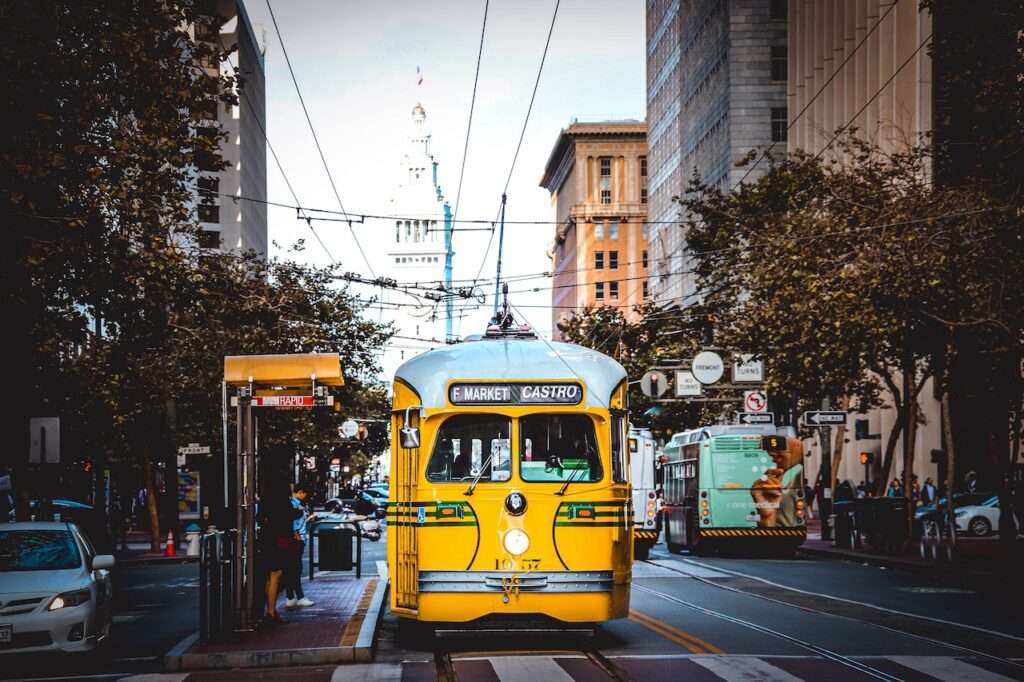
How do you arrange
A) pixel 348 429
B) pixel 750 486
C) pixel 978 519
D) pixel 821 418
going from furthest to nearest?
1. pixel 348 429
2. pixel 978 519
3. pixel 821 418
4. pixel 750 486

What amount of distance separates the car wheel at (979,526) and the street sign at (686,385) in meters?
9.03

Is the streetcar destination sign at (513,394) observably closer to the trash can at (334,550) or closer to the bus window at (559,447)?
the bus window at (559,447)

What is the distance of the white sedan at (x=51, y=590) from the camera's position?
15.2 meters

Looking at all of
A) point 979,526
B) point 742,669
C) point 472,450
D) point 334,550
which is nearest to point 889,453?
point 979,526

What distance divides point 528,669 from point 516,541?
1833 millimetres

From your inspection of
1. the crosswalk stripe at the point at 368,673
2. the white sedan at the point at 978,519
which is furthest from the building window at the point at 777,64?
the crosswalk stripe at the point at 368,673

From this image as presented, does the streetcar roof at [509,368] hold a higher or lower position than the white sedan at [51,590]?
higher

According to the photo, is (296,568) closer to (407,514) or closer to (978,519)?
(407,514)

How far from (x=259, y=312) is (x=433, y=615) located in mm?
31600

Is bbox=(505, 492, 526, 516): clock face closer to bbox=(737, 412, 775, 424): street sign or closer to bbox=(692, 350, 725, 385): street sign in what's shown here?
bbox=(737, 412, 775, 424): street sign

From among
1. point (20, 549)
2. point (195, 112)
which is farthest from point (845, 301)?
point (20, 549)

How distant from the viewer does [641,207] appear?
540 feet

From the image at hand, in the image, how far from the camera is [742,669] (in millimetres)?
14148

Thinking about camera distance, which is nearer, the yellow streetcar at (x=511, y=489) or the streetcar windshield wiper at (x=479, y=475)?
the yellow streetcar at (x=511, y=489)
